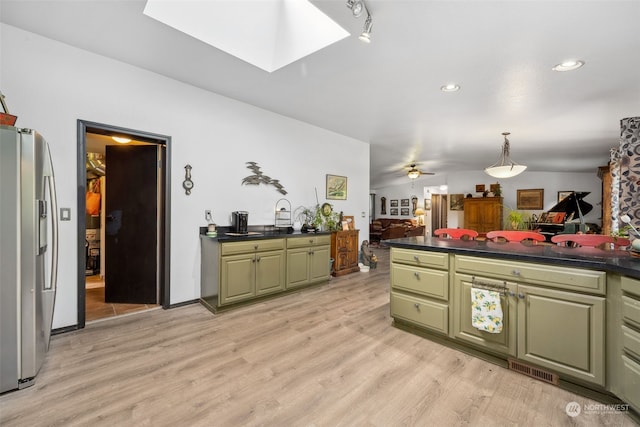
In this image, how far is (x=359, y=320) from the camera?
9.79ft

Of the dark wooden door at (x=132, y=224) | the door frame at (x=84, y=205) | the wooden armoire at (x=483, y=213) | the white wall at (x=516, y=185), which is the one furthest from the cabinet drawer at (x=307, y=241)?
the white wall at (x=516, y=185)

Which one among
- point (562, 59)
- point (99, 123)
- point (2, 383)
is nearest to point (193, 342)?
point (2, 383)

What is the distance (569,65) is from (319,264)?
3.69 meters

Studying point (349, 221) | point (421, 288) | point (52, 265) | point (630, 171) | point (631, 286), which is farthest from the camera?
point (349, 221)

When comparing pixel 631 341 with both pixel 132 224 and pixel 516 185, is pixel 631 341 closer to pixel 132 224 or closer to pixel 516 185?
pixel 132 224

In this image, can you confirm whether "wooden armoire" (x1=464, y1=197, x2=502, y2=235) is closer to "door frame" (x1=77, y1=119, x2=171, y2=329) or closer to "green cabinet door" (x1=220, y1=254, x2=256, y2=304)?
"green cabinet door" (x1=220, y1=254, x2=256, y2=304)

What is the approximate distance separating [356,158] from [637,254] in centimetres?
448

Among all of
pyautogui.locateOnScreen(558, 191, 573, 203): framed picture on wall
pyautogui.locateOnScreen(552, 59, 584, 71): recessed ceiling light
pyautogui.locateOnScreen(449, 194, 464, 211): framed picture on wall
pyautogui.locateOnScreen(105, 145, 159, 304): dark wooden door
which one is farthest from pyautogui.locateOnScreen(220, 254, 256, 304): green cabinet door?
pyautogui.locateOnScreen(558, 191, 573, 203): framed picture on wall

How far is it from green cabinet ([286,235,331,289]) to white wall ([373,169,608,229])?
731 cm

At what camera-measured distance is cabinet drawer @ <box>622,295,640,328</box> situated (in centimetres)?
152

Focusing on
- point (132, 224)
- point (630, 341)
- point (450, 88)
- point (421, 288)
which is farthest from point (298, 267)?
point (630, 341)

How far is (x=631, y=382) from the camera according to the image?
1.56m

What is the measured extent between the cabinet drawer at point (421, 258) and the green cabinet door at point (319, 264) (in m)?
1.61

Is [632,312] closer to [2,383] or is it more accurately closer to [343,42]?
[343,42]
